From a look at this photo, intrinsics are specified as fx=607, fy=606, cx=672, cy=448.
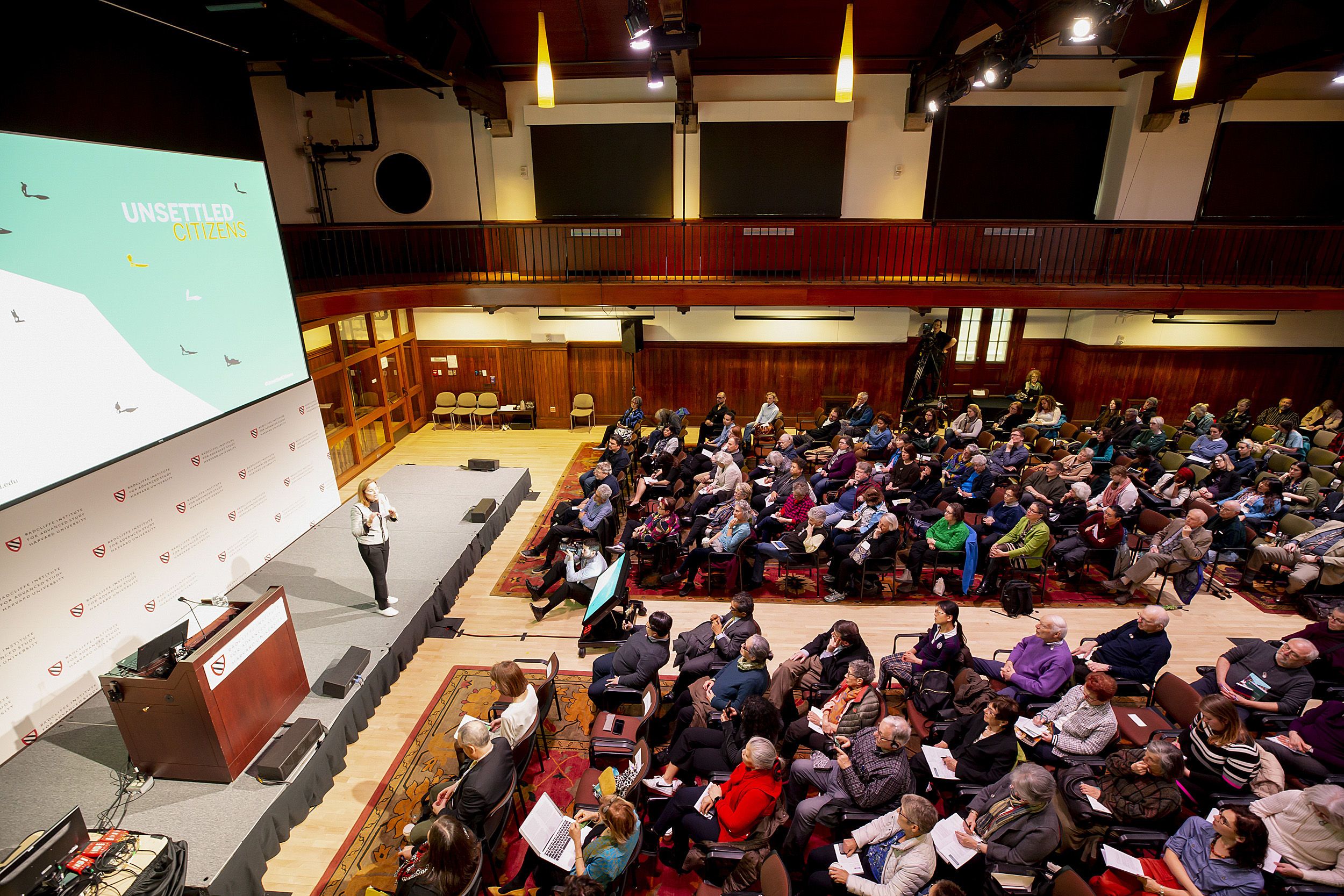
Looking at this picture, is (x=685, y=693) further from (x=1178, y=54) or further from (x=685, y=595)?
(x=1178, y=54)

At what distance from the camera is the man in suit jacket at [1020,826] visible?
3145 mm

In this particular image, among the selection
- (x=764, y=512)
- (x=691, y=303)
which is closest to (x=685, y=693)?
(x=764, y=512)

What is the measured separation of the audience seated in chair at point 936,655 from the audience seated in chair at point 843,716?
29.4 inches

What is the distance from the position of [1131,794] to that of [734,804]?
228 cm

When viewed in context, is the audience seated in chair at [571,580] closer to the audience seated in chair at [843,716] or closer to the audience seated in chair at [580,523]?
the audience seated in chair at [580,523]

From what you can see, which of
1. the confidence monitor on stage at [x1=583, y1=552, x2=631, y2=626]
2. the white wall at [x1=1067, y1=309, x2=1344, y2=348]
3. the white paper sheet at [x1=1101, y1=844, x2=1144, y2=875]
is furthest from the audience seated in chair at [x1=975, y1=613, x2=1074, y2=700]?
the white wall at [x1=1067, y1=309, x2=1344, y2=348]

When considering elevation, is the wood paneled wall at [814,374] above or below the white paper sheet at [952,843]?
above

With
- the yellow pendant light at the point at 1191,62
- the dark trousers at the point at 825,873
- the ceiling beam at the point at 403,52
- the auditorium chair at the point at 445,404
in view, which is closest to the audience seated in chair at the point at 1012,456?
the yellow pendant light at the point at 1191,62

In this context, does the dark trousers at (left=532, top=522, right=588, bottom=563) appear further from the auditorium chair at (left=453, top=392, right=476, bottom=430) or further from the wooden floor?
the auditorium chair at (left=453, top=392, right=476, bottom=430)

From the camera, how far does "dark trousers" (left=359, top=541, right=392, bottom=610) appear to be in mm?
5828

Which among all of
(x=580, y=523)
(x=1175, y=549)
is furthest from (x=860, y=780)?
(x=1175, y=549)

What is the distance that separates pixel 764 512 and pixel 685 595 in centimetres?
146

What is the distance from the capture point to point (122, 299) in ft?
15.7

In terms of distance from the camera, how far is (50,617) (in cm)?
452
